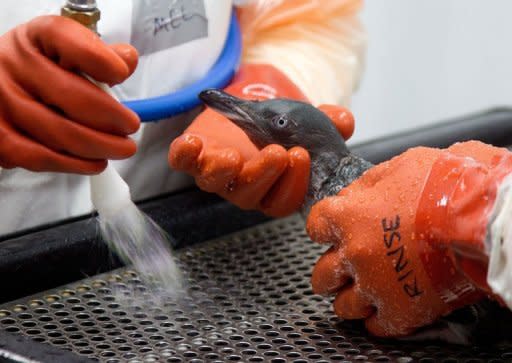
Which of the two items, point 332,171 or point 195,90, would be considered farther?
point 195,90

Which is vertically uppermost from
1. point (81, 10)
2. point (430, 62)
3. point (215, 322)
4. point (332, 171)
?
point (81, 10)

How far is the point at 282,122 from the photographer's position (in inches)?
28.3

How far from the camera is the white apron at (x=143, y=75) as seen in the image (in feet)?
2.77

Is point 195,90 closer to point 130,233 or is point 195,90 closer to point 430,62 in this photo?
point 130,233

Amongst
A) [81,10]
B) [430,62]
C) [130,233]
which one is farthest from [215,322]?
[430,62]

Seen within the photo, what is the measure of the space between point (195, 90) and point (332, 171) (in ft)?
0.77

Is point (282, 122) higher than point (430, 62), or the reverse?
point (282, 122)

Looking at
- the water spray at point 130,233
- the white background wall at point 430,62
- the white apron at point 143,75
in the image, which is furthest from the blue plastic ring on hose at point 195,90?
the white background wall at point 430,62

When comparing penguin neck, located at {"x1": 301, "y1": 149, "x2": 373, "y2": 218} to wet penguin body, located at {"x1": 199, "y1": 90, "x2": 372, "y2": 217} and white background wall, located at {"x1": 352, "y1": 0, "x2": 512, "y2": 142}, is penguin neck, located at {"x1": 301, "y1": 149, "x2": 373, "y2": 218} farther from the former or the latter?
white background wall, located at {"x1": 352, "y1": 0, "x2": 512, "y2": 142}

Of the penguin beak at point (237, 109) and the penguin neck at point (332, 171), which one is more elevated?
the penguin beak at point (237, 109)

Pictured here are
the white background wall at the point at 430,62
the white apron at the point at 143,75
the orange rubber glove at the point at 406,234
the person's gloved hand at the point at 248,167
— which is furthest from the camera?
the white background wall at the point at 430,62

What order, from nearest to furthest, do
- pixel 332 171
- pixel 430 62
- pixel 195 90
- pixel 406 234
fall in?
pixel 406 234, pixel 332 171, pixel 195 90, pixel 430 62

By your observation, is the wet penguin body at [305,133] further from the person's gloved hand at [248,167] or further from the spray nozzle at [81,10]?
the spray nozzle at [81,10]

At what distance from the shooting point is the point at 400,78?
1979 mm
